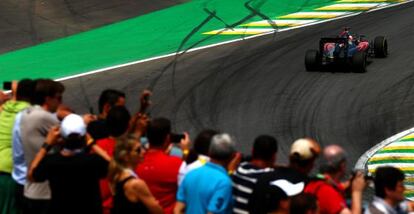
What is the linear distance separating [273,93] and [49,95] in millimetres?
11071

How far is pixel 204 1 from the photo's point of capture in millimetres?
27750

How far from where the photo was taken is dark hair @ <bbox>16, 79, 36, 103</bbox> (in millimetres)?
9016

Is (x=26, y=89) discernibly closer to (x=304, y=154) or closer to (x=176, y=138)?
(x=176, y=138)

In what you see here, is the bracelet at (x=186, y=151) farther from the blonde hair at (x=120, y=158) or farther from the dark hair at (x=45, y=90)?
the dark hair at (x=45, y=90)

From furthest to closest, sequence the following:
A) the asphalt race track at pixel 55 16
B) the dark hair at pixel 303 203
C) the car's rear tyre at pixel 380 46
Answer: the asphalt race track at pixel 55 16
the car's rear tyre at pixel 380 46
the dark hair at pixel 303 203

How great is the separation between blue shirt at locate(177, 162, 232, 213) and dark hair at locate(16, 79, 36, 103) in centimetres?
230

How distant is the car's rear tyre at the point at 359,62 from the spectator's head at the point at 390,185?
1366cm

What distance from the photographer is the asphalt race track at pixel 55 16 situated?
962 inches

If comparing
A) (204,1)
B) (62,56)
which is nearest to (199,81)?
(62,56)

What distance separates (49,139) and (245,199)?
1.93 metres

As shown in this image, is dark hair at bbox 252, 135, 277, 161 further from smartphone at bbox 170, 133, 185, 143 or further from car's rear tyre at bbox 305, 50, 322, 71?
car's rear tyre at bbox 305, 50, 322, 71

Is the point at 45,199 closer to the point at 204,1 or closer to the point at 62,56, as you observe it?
the point at 62,56

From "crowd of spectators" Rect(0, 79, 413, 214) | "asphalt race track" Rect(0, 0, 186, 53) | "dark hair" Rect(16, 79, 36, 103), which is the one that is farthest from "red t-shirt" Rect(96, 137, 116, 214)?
"asphalt race track" Rect(0, 0, 186, 53)

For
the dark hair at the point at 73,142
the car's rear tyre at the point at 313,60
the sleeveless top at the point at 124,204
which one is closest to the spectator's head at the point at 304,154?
the sleeveless top at the point at 124,204
